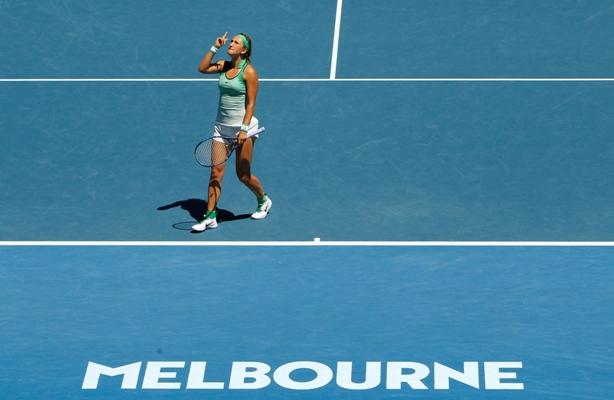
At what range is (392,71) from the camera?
23125 millimetres

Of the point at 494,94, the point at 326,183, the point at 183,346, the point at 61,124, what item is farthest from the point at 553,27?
the point at 183,346

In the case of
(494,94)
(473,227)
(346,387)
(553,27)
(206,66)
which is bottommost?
(346,387)

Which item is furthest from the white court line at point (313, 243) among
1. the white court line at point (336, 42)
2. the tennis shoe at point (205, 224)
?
the white court line at point (336, 42)

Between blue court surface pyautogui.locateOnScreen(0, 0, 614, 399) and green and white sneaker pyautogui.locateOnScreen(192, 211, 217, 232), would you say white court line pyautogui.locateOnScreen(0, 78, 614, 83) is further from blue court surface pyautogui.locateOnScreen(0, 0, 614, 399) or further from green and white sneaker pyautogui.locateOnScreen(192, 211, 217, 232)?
green and white sneaker pyautogui.locateOnScreen(192, 211, 217, 232)

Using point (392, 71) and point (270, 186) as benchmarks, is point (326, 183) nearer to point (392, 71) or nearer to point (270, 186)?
point (270, 186)

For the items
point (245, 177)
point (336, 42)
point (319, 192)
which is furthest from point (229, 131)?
point (336, 42)

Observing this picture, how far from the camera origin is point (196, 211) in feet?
64.3

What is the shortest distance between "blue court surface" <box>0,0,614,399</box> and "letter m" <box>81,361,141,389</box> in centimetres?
7

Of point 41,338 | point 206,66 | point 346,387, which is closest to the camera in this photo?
point 346,387

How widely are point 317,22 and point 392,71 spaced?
1.92m

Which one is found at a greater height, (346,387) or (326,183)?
(326,183)

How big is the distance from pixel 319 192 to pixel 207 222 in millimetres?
1650

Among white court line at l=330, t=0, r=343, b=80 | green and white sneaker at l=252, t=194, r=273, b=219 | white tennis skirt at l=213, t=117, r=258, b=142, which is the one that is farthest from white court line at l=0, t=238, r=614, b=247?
white court line at l=330, t=0, r=343, b=80

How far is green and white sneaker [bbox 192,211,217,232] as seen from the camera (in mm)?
18938
